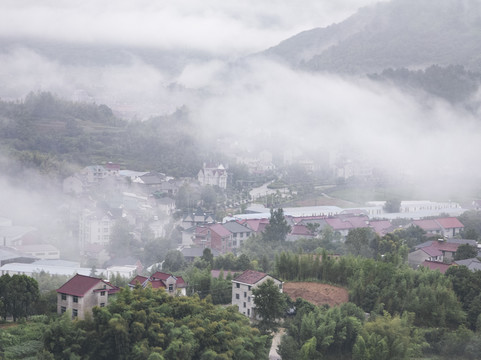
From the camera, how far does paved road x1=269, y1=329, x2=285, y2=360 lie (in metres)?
9.58

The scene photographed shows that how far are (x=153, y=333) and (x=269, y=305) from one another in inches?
89.4

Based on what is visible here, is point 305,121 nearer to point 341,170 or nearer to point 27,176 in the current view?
point 341,170

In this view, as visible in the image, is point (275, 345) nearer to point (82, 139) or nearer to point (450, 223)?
point (450, 223)

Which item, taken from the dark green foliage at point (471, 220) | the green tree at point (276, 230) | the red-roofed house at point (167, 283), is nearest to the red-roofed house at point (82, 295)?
the red-roofed house at point (167, 283)

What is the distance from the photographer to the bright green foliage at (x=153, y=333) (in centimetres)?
814

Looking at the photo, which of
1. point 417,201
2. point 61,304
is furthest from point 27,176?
point 61,304

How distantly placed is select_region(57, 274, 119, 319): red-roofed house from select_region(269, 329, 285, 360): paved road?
7.91ft

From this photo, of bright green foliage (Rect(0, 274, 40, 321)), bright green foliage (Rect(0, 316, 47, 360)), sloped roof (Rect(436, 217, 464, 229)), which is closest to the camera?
bright green foliage (Rect(0, 316, 47, 360))

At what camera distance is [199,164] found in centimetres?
3011

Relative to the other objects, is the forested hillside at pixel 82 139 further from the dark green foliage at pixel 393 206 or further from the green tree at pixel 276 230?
the green tree at pixel 276 230

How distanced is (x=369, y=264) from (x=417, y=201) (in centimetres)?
1553

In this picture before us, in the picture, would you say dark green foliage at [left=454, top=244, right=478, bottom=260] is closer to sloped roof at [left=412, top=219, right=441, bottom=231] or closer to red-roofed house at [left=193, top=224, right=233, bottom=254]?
sloped roof at [left=412, top=219, right=441, bottom=231]

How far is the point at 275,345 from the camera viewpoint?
9852 mm

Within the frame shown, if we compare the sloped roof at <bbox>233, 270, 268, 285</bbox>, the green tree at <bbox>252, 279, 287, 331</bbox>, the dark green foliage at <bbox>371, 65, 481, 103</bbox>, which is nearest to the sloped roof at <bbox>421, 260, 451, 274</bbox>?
the sloped roof at <bbox>233, 270, 268, 285</bbox>
